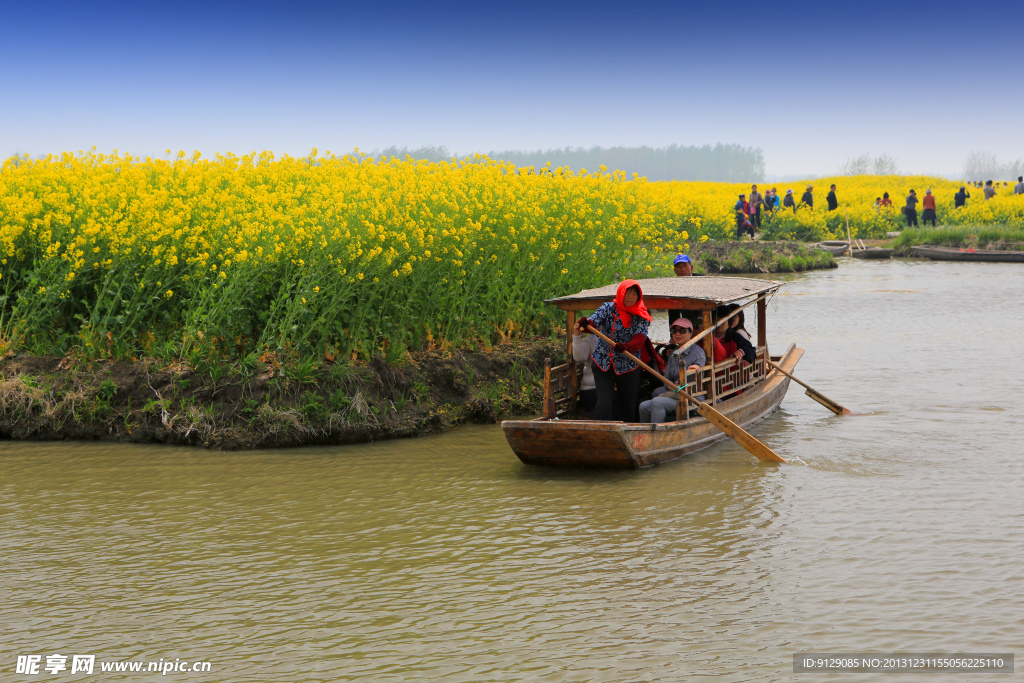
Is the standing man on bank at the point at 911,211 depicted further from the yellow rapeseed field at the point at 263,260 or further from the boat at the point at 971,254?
the yellow rapeseed field at the point at 263,260

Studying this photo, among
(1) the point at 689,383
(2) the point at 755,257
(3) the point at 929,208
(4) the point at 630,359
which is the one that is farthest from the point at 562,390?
(3) the point at 929,208

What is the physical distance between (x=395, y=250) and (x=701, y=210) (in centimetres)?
3074

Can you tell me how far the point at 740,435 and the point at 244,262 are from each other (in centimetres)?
550

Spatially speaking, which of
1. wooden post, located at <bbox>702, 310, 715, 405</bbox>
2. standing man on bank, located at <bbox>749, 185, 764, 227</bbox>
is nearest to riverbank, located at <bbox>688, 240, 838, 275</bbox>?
standing man on bank, located at <bbox>749, 185, 764, 227</bbox>

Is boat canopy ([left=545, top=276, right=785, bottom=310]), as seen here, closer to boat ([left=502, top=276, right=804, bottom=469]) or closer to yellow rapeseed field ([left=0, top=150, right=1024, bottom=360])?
boat ([left=502, top=276, right=804, bottom=469])

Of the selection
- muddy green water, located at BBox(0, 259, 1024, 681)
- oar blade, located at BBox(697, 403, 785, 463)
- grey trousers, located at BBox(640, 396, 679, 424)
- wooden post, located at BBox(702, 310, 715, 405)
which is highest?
wooden post, located at BBox(702, 310, 715, 405)

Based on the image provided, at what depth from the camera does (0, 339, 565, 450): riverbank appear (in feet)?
34.9

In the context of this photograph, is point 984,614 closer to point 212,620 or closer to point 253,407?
point 212,620

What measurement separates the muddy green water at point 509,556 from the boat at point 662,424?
0.24m

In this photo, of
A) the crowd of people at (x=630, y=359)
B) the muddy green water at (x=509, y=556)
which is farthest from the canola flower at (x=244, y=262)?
the crowd of people at (x=630, y=359)

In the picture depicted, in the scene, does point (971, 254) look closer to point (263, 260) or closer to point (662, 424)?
point (662, 424)

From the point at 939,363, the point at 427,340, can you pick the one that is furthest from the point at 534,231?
the point at 939,363

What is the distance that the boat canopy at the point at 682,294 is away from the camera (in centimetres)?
1044

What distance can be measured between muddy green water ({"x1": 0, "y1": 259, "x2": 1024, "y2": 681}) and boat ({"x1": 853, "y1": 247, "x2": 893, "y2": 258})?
29.6 m
